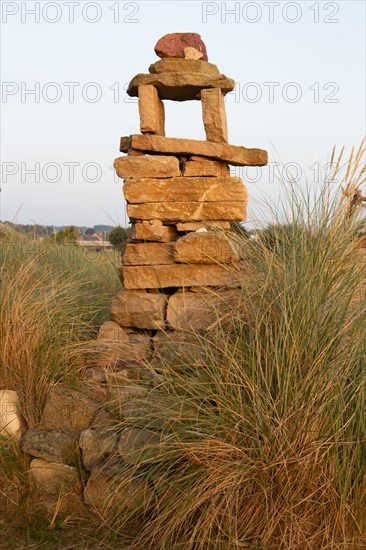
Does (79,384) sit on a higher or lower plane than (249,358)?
lower

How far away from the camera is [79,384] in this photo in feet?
13.6

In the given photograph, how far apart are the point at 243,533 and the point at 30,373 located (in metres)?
1.82

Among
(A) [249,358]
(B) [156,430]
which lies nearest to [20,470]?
(B) [156,430]

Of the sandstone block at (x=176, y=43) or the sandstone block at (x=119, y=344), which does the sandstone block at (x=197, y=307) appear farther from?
the sandstone block at (x=176, y=43)

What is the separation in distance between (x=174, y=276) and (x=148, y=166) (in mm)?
869

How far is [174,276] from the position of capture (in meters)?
4.64

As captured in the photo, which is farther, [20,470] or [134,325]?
[134,325]

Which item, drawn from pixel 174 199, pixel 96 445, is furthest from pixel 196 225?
pixel 96 445

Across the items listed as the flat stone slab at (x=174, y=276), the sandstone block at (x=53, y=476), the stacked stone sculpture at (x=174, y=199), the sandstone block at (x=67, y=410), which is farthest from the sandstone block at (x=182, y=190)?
the sandstone block at (x=53, y=476)

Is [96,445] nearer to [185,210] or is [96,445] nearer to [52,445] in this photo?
[52,445]

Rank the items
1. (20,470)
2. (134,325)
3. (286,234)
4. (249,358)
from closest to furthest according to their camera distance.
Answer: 1. (249,358)
2. (20,470)
3. (286,234)
4. (134,325)

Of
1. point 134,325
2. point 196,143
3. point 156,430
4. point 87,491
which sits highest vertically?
point 196,143

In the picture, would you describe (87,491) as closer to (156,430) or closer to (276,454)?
(156,430)

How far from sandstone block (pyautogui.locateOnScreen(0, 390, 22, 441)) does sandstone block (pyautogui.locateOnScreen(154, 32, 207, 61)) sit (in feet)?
9.21
